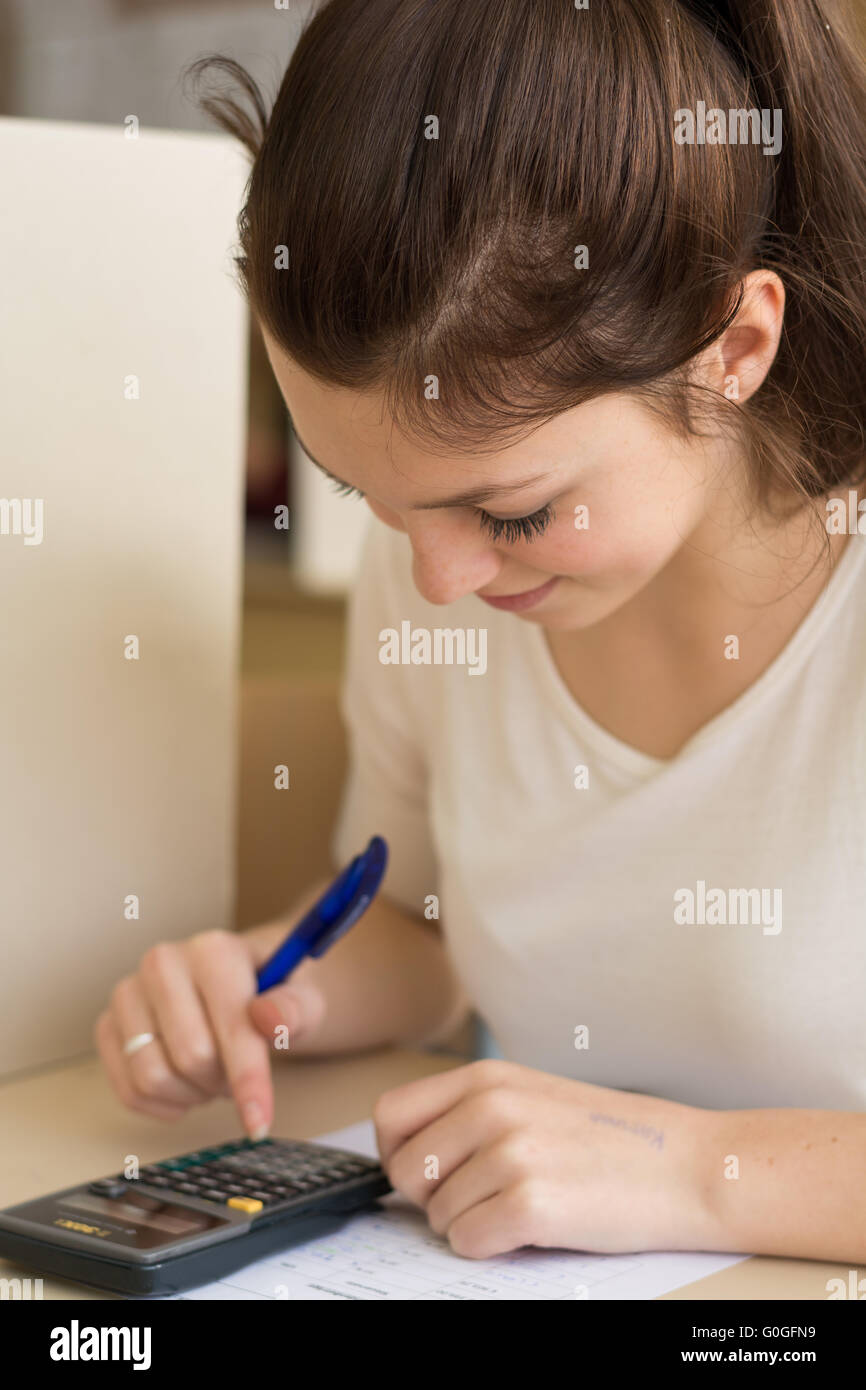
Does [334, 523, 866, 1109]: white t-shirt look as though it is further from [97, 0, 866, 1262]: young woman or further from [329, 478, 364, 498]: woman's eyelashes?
[329, 478, 364, 498]: woman's eyelashes

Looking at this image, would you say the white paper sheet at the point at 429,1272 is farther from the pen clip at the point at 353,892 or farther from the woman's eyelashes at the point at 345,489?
the woman's eyelashes at the point at 345,489

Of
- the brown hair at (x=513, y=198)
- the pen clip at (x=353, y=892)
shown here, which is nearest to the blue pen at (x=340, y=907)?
the pen clip at (x=353, y=892)

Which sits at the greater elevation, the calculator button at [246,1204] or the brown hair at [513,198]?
the brown hair at [513,198]

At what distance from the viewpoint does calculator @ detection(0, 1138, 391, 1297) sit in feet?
1.86

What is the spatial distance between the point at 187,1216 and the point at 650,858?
12.4 inches

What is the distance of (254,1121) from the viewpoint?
722 mm

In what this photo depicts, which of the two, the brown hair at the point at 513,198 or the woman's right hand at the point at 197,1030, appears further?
the woman's right hand at the point at 197,1030

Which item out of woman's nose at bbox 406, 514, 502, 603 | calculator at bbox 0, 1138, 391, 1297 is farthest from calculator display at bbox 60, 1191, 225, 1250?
woman's nose at bbox 406, 514, 502, 603

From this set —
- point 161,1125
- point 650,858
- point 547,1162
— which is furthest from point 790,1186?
point 161,1125

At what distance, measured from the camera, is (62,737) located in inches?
32.6

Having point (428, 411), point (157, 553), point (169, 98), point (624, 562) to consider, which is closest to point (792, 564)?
point (624, 562)

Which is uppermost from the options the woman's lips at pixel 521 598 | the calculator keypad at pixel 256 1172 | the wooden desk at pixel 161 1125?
the woman's lips at pixel 521 598

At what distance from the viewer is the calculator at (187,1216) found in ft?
1.86

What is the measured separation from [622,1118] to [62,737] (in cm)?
37
